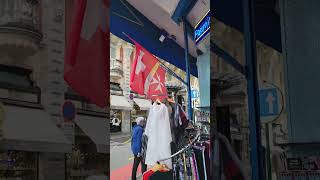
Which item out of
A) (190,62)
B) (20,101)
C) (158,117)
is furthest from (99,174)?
(190,62)

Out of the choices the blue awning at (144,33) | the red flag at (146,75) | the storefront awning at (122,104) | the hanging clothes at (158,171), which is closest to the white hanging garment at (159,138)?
the hanging clothes at (158,171)

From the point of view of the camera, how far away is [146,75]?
6.86 meters

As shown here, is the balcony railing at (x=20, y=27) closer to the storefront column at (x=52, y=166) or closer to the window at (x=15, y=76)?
the window at (x=15, y=76)

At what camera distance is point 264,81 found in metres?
1.51

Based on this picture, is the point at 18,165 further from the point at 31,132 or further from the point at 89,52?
the point at 89,52

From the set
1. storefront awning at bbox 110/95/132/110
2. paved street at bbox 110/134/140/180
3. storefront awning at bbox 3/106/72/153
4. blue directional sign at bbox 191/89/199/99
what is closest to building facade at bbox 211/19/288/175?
storefront awning at bbox 3/106/72/153

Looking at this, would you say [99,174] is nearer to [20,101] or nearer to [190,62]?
[20,101]

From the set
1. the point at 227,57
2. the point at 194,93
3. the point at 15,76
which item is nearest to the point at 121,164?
the point at 194,93

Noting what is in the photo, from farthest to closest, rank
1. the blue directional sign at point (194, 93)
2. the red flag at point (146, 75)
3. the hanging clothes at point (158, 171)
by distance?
the blue directional sign at point (194, 93) < the red flag at point (146, 75) < the hanging clothes at point (158, 171)

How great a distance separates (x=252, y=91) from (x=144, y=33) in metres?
6.41

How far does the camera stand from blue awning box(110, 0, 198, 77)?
7078 mm

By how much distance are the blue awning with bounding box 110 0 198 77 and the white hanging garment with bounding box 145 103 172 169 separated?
1.61 metres

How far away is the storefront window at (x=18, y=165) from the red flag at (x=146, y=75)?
222 inches

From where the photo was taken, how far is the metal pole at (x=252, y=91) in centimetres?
146
